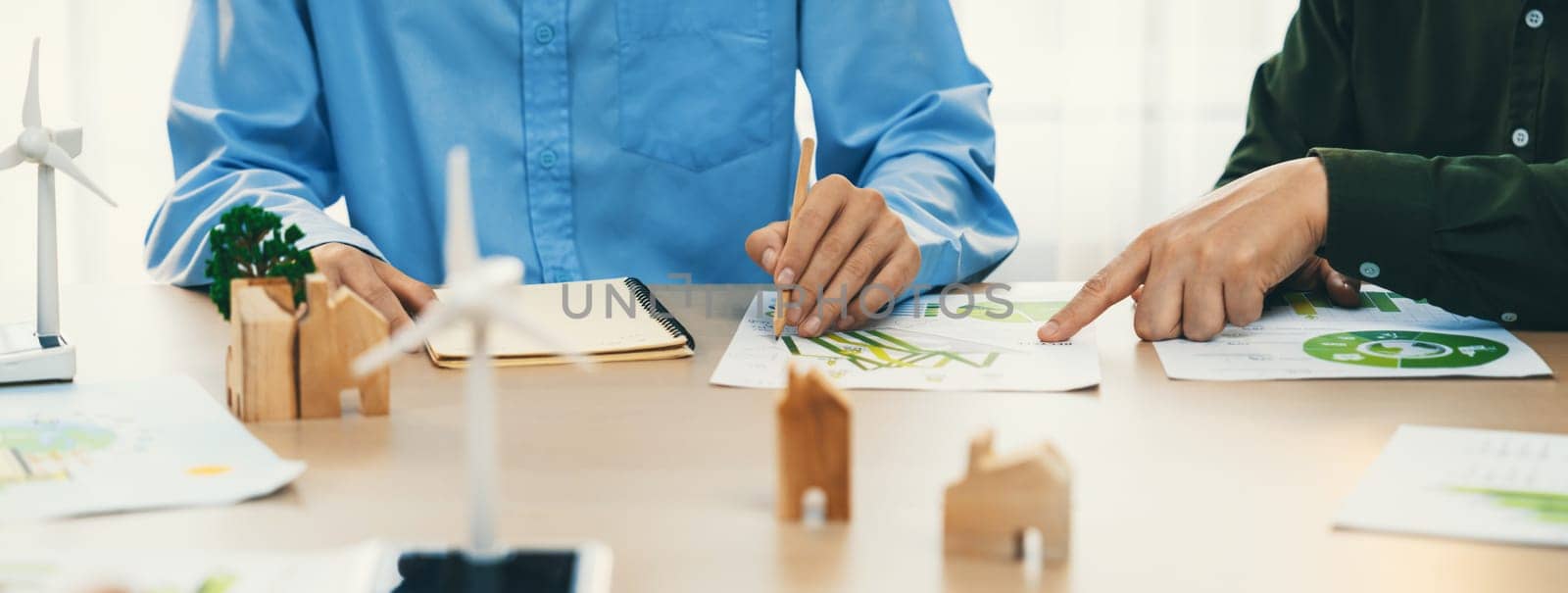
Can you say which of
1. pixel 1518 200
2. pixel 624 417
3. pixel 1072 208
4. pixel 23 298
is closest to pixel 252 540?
pixel 624 417

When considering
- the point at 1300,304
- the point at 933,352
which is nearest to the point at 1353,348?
the point at 1300,304

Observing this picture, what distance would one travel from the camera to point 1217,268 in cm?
103

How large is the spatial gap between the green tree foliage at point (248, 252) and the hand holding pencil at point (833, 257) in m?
0.35

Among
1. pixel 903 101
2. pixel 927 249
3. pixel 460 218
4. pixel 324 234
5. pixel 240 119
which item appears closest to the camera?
pixel 460 218

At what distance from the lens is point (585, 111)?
1485mm

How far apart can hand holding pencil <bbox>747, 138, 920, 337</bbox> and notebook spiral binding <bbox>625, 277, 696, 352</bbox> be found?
7cm

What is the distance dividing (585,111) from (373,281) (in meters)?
0.49

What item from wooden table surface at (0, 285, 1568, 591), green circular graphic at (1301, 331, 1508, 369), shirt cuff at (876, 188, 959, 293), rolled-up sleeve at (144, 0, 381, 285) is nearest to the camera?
wooden table surface at (0, 285, 1568, 591)

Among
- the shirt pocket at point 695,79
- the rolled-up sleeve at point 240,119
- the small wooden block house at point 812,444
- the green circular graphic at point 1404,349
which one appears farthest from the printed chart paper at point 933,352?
the rolled-up sleeve at point 240,119

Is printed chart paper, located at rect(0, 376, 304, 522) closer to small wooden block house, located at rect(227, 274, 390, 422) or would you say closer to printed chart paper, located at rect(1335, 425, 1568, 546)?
small wooden block house, located at rect(227, 274, 390, 422)

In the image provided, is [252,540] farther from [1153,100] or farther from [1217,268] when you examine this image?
[1153,100]

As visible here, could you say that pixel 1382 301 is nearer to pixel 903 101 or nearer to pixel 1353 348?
pixel 1353 348

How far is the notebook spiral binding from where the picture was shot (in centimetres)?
102

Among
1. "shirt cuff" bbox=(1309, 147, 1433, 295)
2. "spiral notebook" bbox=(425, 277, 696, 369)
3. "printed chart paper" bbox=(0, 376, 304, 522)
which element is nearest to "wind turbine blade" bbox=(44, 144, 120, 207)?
"printed chart paper" bbox=(0, 376, 304, 522)
